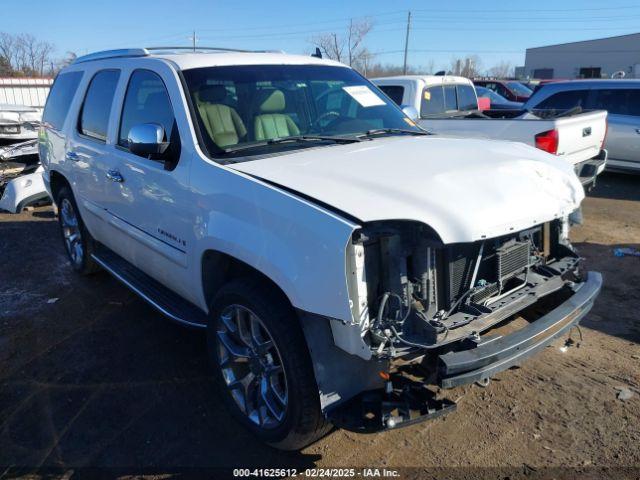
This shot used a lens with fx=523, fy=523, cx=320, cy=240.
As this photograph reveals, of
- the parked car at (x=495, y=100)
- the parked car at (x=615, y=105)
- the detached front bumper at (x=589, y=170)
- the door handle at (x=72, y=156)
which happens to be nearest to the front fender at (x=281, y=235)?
the door handle at (x=72, y=156)

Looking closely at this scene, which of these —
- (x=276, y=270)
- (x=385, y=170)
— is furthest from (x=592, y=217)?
(x=276, y=270)

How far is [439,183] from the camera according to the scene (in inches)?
100

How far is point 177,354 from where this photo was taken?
394 cm

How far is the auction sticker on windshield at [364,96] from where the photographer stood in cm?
404

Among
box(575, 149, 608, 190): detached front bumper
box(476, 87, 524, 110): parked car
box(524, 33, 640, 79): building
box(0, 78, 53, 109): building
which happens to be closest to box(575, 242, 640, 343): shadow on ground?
box(575, 149, 608, 190): detached front bumper

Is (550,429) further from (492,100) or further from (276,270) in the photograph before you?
(492,100)

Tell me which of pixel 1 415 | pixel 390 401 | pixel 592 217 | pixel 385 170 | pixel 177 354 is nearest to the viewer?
pixel 390 401

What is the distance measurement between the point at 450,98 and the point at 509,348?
→ 738cm

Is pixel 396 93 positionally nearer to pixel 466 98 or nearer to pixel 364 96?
pixel 466 98

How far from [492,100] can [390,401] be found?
1351 cm

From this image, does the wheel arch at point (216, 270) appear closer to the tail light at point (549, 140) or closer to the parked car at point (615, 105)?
the tail light at point (549, 140)

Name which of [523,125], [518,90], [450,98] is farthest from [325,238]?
[518,90]

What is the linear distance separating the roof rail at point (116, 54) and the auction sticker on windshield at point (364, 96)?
1.59 meters

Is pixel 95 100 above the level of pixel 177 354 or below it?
above
